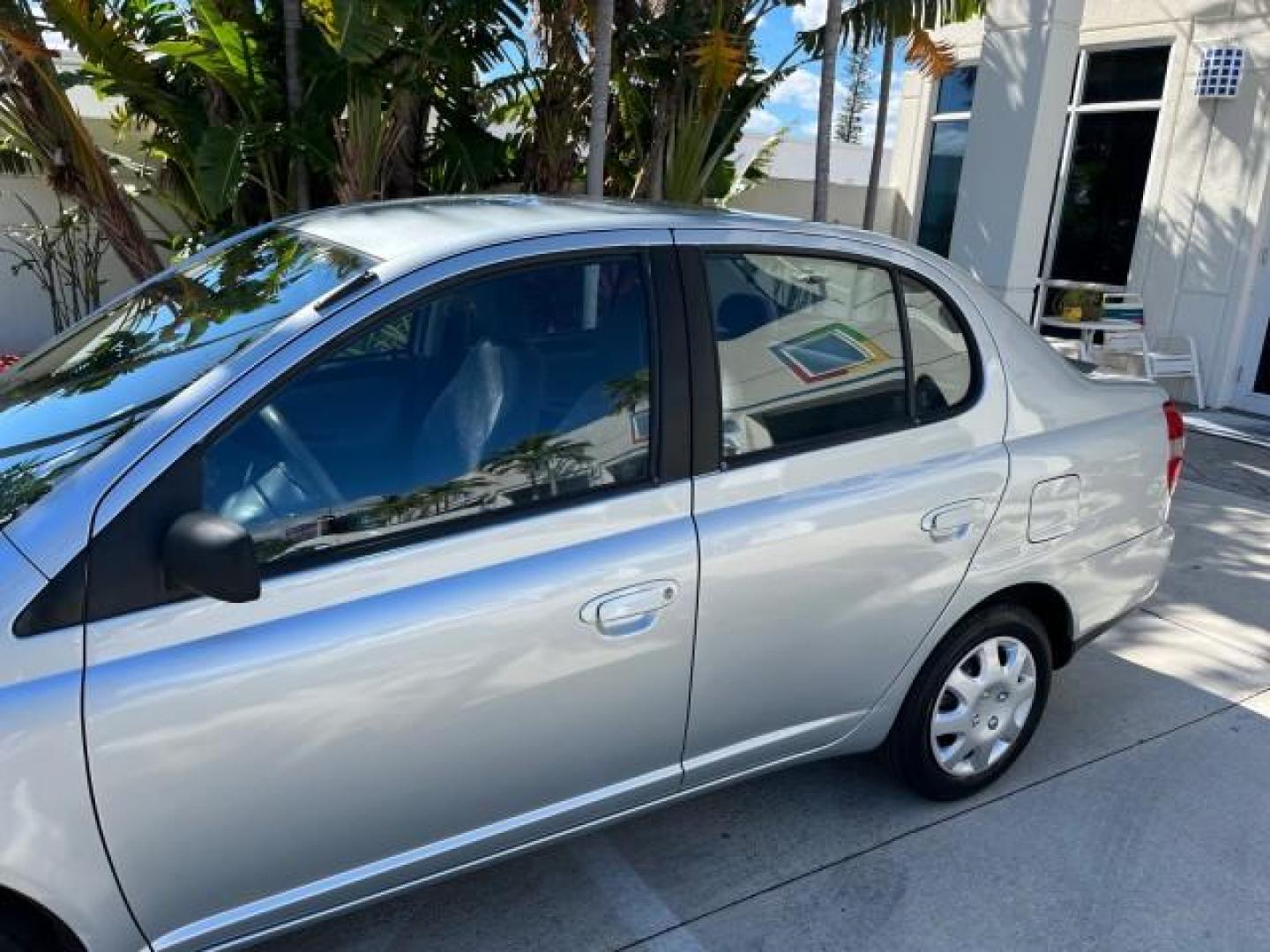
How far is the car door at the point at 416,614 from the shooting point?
192 cm

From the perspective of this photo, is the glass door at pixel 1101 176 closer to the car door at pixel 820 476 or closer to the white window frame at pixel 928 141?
the white window frame at pixel 928 141

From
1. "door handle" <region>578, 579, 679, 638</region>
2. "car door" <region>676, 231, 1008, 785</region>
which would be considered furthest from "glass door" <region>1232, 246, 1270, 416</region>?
"door handle" <region>578, 579, 679, 638</region>

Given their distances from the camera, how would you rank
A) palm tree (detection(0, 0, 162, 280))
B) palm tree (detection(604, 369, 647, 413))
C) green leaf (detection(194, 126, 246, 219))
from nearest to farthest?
palm tree (detection(604, 369, 647, 413)) < palm tree (detection(0, 0, 162, 280)) < green leaf (detection(194, 126, 246, 219))

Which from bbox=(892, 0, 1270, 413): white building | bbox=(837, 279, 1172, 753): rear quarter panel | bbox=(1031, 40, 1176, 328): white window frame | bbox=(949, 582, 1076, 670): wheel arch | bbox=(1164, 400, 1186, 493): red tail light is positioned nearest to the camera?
bbox=(837, 279, 1172, 753): rear quarter panel

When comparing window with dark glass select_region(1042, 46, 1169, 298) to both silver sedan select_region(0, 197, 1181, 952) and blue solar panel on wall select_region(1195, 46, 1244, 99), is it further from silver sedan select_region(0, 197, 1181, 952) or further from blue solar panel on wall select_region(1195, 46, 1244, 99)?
silver sedan select_region(0, 197, 1181, 952)

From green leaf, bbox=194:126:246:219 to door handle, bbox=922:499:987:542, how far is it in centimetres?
477

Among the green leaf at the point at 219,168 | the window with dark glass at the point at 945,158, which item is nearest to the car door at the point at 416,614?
the green leaf at the point at 219,168

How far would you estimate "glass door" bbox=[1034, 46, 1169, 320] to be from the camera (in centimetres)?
968

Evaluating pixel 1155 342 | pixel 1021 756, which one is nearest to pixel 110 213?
pixel 1021 756

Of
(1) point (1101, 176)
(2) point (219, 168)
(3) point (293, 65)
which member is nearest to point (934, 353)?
(2) point (219, 168)

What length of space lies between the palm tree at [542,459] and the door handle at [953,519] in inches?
40.0

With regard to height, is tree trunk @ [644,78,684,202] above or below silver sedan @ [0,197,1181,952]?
above

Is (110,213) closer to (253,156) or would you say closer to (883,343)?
(253,156)

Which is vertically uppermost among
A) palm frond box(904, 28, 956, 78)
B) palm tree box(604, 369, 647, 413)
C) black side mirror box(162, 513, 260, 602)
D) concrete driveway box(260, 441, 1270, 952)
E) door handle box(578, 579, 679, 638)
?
palm frond box(904, 28, 956, 78)
